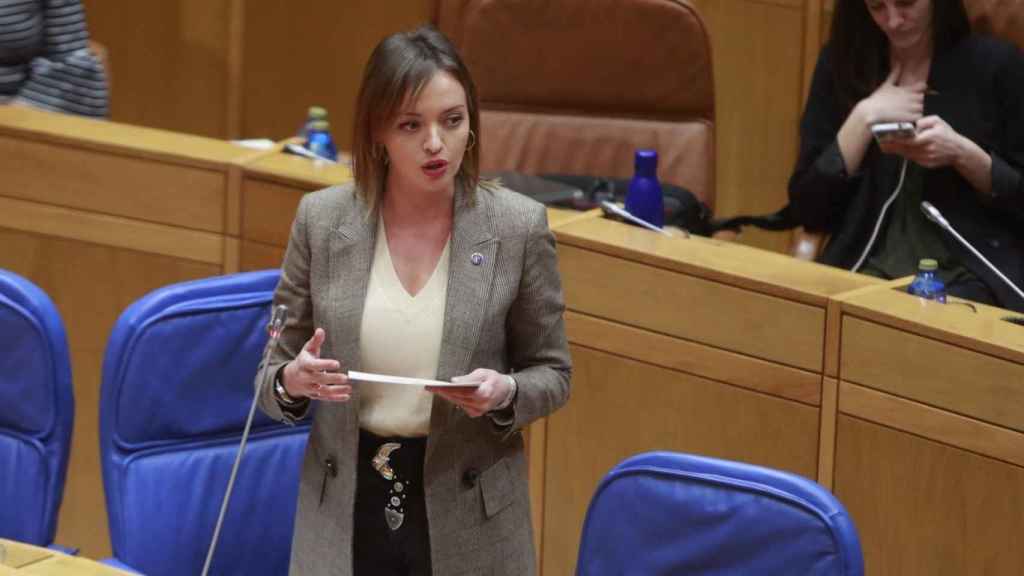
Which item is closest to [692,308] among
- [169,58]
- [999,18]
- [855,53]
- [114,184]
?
[855,53]

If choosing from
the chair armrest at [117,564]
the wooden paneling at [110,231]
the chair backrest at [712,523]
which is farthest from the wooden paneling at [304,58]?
the chair backrest at [712,523]

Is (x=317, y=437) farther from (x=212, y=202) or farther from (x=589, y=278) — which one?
(x=212, y=202)

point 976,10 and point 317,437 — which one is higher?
point 976,10

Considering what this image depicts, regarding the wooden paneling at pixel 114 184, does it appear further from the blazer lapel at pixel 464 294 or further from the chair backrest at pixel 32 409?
the blazer lapel at pixel 464 294

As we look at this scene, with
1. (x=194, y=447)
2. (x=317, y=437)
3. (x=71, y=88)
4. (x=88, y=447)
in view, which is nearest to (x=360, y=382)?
(x=317, y=437)

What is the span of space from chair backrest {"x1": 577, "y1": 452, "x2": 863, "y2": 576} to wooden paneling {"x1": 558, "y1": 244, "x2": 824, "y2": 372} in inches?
32.9

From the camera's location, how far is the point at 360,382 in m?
1.96

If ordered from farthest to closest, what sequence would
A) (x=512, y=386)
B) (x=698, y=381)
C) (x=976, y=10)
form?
(x=976, y=10) → (x=698, y=381) → (x=512, y=386)

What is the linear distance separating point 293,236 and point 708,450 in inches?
40.2

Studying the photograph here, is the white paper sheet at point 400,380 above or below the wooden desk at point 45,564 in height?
above

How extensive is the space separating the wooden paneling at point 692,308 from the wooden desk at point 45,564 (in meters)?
1.15

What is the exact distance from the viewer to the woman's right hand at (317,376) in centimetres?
187

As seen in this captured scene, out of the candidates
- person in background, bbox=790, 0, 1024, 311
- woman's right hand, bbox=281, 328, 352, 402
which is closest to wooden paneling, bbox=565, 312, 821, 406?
person in background, bbox=790, 0, 1024, 311

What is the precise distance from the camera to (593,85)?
11.8ft
